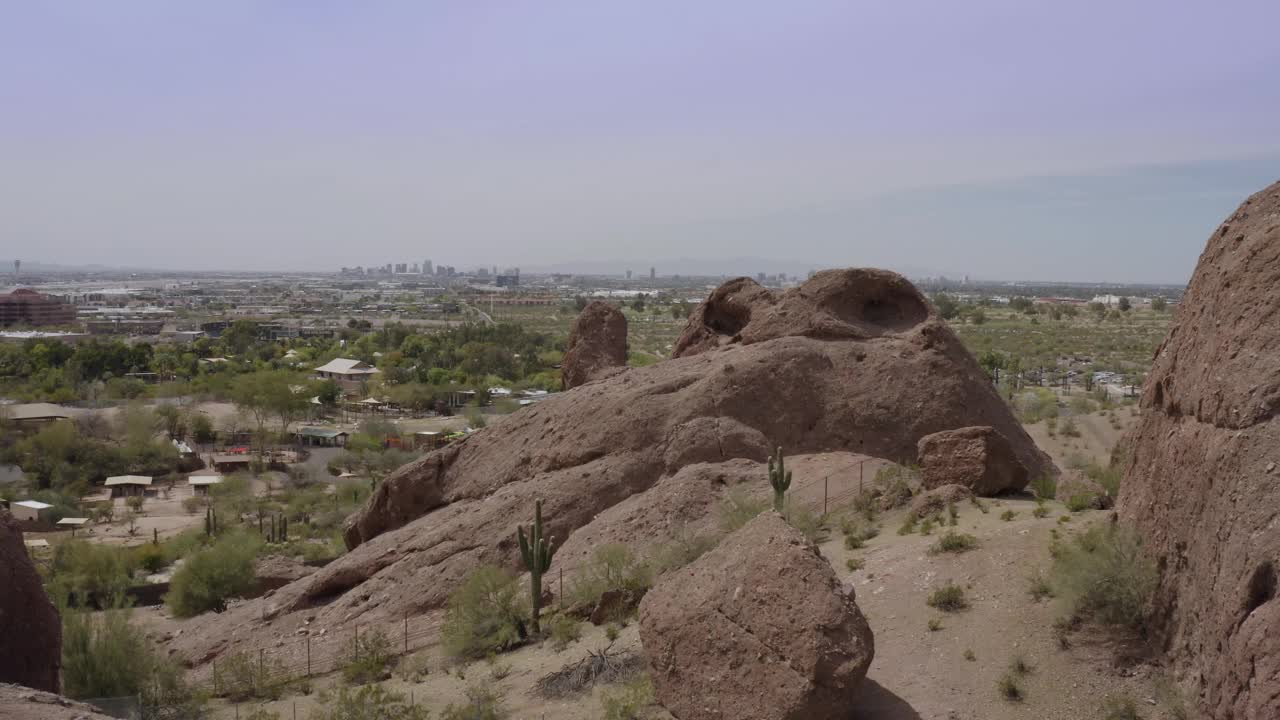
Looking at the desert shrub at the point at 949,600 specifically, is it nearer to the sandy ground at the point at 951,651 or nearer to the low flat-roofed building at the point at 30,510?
→ the sandy ground at the point at 951,651

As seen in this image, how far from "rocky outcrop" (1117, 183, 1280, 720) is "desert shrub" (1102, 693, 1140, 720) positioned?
1.98 feet

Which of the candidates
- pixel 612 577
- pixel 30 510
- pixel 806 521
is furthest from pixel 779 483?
pixel 30 510

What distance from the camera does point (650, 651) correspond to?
36.3 feet

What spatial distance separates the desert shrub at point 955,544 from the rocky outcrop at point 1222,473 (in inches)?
96.9

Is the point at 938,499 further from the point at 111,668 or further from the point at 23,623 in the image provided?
the point at 23,623

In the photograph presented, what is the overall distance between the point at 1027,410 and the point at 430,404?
44285 mm

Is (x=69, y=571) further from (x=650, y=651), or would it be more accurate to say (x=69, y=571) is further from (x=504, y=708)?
(x=650, y=651)

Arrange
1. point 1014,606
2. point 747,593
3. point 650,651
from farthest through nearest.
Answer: point 1014,606 → point 650,651 → point 747,593

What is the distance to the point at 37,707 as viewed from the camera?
9.84 m

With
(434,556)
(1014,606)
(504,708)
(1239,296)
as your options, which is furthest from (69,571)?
(1239,296)

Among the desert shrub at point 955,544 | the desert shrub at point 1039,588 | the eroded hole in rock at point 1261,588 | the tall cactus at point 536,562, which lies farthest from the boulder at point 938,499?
the eroded hole in rock at point 1261,588

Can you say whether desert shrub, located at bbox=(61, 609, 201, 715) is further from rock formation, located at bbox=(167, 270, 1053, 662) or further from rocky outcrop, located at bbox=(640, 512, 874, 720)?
rocky outcrop, located at bbox=(640, 512, 874, 720)

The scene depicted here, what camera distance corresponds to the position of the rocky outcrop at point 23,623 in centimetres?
1247

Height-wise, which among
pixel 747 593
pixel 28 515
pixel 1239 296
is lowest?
pixel 28 515
